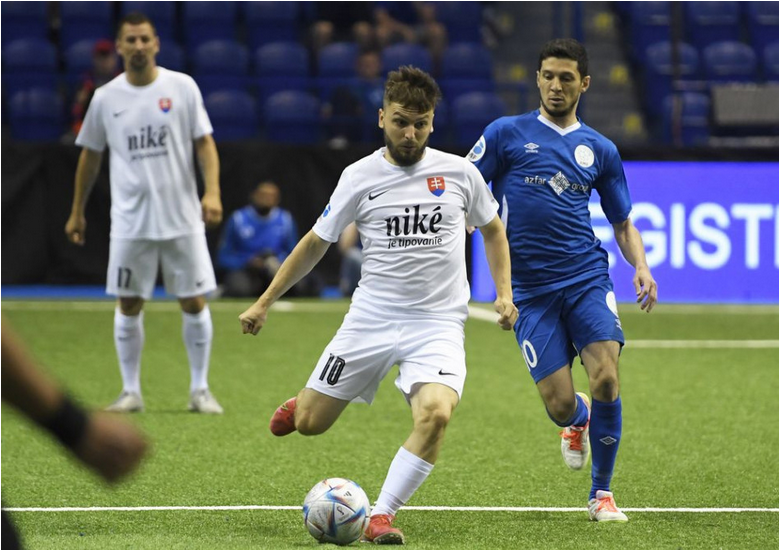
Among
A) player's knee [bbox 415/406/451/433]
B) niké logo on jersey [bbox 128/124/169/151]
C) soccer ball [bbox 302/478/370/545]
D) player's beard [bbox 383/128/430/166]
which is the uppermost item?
player's beard [bbox 383/128/430/166]

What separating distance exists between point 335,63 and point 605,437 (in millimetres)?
11954

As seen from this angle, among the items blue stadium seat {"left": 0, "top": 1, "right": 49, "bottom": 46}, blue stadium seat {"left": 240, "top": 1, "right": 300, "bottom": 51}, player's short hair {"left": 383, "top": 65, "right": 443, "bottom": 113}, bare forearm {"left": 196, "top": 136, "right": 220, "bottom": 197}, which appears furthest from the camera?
blue stadium seat {"left": 240, "top": 1, "right": 300, "bottom": 51}

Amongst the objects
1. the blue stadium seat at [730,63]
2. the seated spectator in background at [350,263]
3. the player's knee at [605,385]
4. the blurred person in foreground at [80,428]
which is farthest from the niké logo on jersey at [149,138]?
the blue stadium seat at [730,63]

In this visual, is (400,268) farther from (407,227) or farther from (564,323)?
(564,323)

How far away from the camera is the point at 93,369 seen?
9695 millimetres

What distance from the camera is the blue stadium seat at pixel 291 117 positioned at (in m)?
16.1

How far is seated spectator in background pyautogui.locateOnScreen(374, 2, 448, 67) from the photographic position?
16891 mm

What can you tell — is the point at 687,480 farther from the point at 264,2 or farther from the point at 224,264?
the point at 264,2

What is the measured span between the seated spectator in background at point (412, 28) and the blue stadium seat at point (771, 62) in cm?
→ 445

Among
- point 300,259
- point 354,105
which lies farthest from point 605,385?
point 354,105

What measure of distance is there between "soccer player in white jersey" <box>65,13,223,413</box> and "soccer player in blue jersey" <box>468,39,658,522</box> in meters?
2.53

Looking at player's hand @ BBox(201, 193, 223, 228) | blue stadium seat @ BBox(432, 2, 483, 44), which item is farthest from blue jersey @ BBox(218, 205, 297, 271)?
player's hand @ BBox(201, 193, 223, 228)

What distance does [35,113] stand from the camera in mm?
15594

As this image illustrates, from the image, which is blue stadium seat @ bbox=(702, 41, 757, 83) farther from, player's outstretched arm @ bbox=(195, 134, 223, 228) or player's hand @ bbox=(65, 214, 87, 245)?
player's hand @ bbox=(65, 214, 87, 245)
